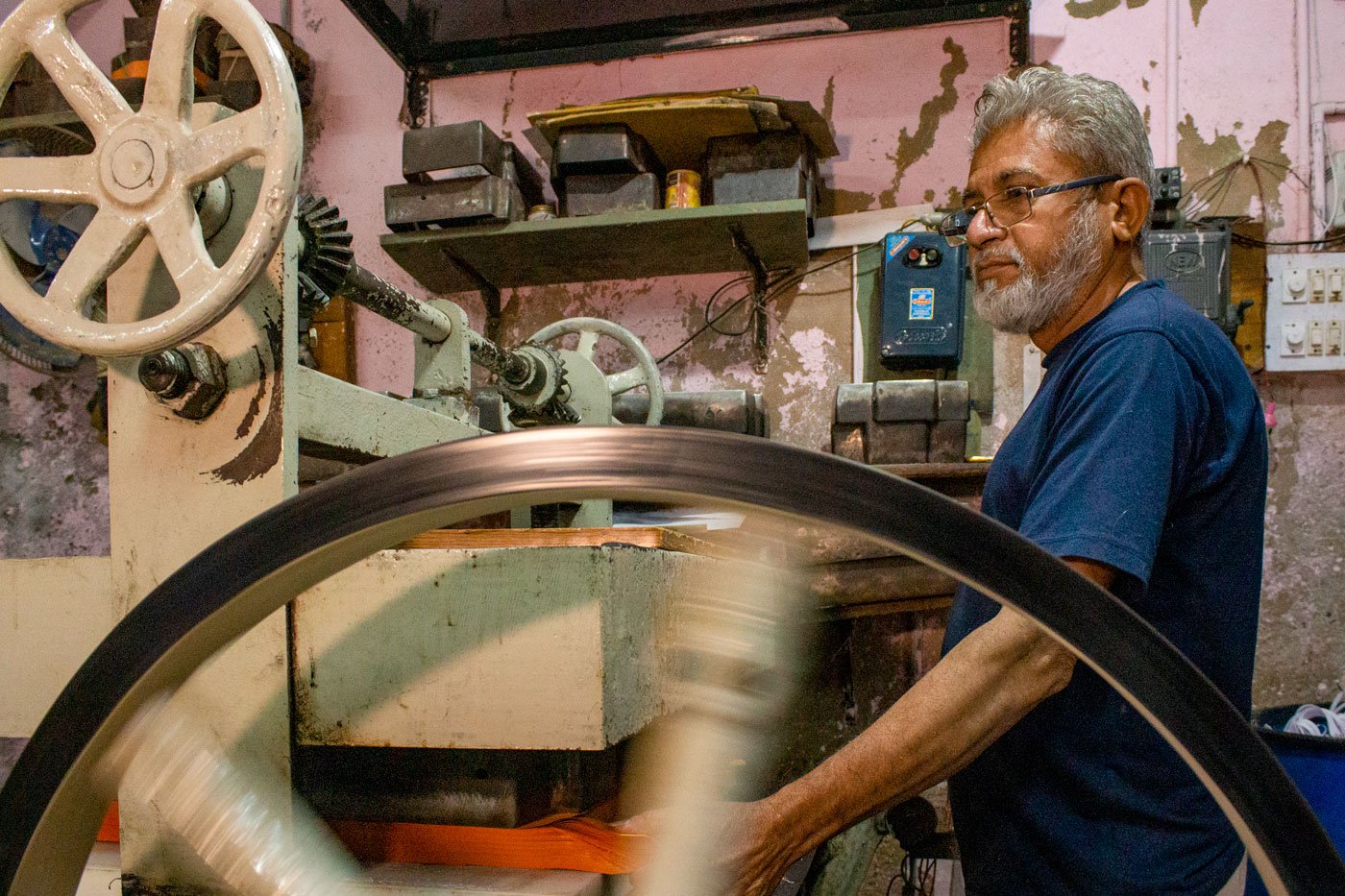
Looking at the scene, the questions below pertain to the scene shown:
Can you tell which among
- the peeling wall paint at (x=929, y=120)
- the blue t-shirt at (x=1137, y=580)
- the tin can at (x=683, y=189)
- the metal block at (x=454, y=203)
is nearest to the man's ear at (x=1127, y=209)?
the blue t-shirt at (x=1137, y=580)

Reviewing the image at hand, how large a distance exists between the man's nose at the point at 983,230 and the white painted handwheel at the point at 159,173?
0.79m

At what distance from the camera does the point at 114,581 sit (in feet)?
2.61

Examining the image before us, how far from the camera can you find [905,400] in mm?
2055

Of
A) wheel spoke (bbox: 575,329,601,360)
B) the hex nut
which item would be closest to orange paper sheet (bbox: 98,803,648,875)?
the hex nut

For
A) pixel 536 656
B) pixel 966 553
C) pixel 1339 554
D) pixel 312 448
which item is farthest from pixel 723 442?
pixel 1339 554

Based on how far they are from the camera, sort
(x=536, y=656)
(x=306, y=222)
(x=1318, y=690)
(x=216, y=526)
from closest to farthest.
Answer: (x=536, y=656) < (x=216, y=526) < (x=306, y=222) < (x=1318, y=690)

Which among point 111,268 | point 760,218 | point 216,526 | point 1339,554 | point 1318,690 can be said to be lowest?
point 1318,690

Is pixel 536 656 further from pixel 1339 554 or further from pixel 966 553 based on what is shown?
pixel 1339 554

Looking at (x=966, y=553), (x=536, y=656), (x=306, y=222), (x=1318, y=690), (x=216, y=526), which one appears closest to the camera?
(x=966, y=553)

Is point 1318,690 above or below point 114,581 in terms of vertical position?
below

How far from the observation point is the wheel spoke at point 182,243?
0.71 m

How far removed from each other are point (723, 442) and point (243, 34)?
634 mm

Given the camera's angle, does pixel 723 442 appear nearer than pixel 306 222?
Yes

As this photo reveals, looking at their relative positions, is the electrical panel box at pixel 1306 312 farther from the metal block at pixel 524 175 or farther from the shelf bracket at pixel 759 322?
the metal block at pixel 524 175
